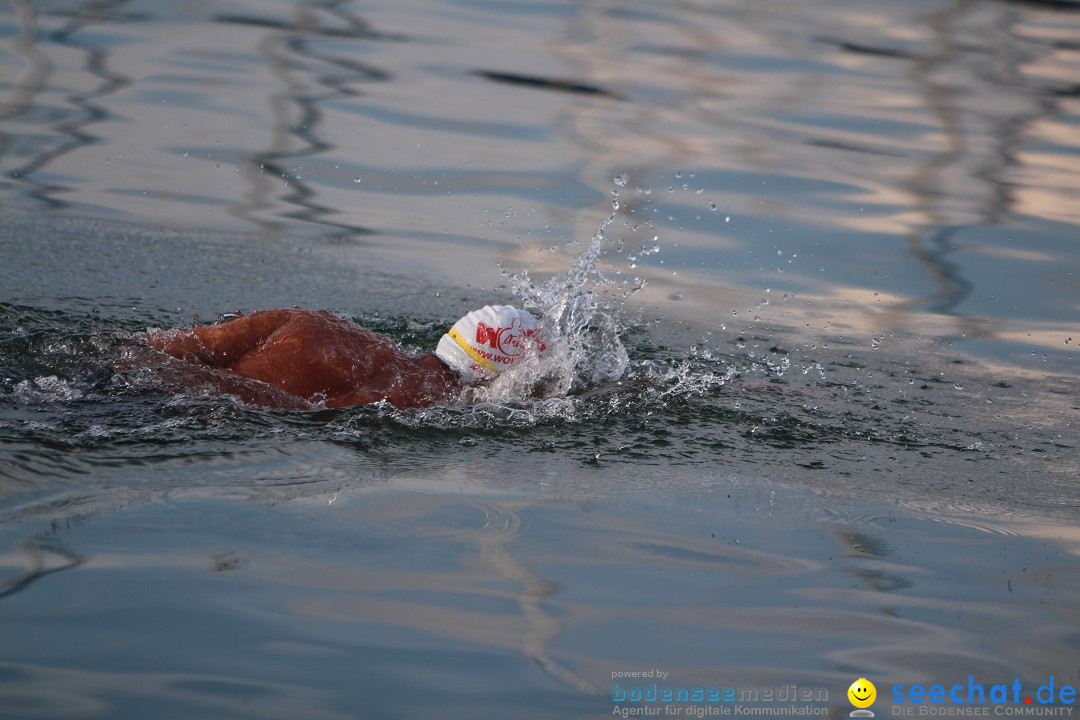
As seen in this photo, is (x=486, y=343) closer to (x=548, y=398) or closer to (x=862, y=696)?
(x=548, y=398)

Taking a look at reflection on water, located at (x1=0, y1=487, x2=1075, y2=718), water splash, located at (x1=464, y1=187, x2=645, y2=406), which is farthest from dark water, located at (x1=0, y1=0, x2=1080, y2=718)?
water splash, located at (x1=464, y1=187, x2=645, y2=406)

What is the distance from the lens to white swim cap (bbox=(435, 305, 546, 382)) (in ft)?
19.9

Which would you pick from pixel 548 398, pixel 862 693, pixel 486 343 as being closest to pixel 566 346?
pixel 548 398

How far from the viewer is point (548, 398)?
619 centimetres

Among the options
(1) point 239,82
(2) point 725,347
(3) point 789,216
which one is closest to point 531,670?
(2) point 725,347

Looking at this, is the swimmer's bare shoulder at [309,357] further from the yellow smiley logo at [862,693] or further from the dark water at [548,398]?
the yellow smiley logo at [862,693]

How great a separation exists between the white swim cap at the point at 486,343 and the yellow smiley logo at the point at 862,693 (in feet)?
9.62

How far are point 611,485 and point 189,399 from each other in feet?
6.65

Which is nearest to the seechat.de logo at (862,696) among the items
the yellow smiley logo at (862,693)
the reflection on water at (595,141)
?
the yellow smiley logo at (862,693)

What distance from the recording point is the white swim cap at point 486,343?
238 inches

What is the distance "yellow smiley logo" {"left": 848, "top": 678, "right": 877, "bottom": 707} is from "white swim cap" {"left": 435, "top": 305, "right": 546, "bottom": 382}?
9.62 ft

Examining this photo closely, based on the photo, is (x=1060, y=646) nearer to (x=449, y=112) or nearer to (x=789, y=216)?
(x=789, y=216)

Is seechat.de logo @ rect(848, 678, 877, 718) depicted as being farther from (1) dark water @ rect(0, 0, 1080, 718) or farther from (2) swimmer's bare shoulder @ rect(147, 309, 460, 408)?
(2) swimmer's bare shoulder @ rect(147, 309, 460, 408)

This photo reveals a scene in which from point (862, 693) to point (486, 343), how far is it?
9.90ft
